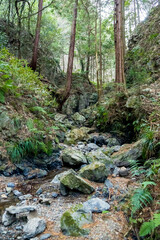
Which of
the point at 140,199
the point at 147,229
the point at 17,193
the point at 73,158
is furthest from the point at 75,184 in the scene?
the point at 147,229

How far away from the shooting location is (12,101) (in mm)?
4621

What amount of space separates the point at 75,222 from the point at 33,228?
20.0 inches

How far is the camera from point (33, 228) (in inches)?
79.4

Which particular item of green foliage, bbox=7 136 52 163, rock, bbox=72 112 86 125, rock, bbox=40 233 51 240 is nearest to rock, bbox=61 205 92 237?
rock, bbox=40 233 51 240

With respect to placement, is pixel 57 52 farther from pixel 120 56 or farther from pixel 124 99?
pixel 124 99

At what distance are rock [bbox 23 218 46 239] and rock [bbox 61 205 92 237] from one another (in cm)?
26

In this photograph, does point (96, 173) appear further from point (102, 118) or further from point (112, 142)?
point (102, 118)

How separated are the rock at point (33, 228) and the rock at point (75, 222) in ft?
0.84

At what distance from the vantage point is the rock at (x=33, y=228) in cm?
196

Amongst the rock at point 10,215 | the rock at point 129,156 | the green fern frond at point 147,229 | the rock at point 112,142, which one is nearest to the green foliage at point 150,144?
the rock at point 129,156

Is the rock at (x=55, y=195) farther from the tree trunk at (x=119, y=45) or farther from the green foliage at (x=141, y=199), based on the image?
the tree trunk at (x=119, y=45)

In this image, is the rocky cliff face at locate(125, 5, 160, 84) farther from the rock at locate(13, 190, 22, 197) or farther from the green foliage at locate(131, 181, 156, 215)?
the rock at locate(13, 190, 22, 197)

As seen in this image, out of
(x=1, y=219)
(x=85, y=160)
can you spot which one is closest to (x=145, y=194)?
(x=1, y=219)

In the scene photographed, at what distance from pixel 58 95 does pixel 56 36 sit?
5.91m
